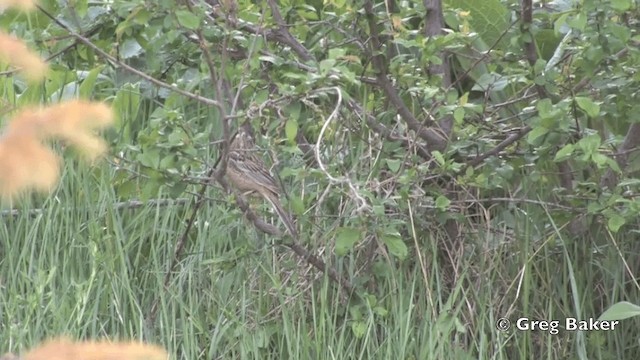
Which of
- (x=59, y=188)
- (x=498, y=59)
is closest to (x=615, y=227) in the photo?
(x=498, y=59)

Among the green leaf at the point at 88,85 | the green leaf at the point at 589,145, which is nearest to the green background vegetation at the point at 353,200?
the green leaf at the point at 589,145

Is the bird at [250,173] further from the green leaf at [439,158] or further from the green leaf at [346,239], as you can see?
the green leaf at [439,158]

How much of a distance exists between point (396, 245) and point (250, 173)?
0.65m

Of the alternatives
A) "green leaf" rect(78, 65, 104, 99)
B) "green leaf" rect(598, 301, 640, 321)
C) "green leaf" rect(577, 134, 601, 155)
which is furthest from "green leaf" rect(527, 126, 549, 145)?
"green leaf" rect(78, 65, 104, 99)

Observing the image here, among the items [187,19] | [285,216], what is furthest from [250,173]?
[187,19]

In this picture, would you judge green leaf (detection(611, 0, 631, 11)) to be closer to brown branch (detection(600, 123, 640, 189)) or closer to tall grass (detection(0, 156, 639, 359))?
brown branch (detection(600, 123, 640, 189))

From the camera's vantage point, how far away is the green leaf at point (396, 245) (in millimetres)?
3210

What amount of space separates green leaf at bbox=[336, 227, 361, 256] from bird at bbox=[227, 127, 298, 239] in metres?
0.28

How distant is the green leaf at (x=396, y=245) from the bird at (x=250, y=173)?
38 cm

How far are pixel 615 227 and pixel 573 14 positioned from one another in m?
0.66

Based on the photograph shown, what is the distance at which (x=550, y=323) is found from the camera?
3.64 m

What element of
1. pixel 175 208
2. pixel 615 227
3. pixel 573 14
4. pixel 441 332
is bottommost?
pixel 441 332

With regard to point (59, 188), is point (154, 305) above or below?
below

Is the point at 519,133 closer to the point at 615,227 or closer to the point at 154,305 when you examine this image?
the point at 615,227
